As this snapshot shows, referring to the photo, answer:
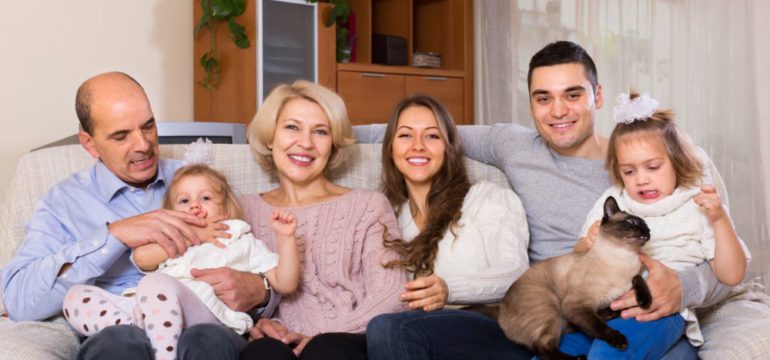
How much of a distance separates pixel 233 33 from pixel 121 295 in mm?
2532

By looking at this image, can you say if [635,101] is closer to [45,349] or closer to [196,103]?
[45,349]

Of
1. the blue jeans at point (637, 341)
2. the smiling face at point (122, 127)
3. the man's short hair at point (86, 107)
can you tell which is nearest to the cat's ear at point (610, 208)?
the blue jeans at point (637, 341)

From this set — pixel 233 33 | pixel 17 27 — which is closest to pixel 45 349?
pixel 17 27

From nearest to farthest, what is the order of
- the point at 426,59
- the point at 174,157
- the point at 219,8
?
the point at 174,157
the point at 219,8
the point at 426,59

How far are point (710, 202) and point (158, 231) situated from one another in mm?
1239

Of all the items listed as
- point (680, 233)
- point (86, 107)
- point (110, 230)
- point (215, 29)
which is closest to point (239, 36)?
point (215, 29)

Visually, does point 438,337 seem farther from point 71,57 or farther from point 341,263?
point 71,57

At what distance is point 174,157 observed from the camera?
2.45 meters

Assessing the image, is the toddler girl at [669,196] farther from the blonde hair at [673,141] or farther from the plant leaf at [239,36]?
the plant leaf at [239,36]

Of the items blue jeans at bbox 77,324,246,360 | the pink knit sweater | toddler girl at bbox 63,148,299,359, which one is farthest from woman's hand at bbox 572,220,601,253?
blue jeans at bbox 77,324,246,360

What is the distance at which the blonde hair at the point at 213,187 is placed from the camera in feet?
6.99

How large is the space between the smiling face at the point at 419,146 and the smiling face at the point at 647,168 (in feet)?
1.68

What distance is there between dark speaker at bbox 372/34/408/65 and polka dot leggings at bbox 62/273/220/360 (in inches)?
125

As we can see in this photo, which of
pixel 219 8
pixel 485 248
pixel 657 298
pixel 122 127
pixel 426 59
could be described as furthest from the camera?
pixel 426 59
